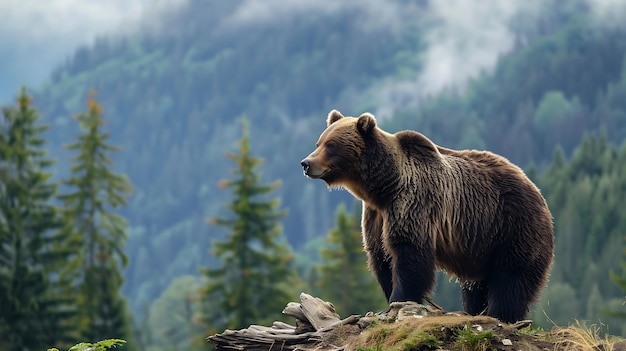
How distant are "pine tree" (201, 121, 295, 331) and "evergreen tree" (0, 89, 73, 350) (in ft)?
19.5

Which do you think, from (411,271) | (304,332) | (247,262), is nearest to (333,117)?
(411,271)

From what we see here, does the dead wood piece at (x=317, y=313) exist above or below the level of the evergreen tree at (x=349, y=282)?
above

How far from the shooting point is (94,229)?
38625 millimetres

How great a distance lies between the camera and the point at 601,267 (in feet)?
261

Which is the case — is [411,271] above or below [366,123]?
below

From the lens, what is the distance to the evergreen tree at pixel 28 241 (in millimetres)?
34719

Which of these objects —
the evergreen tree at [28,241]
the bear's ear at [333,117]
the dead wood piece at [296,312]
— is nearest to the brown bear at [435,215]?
the bear's ear at [333,117]

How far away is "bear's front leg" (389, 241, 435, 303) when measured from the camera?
33.1 feet

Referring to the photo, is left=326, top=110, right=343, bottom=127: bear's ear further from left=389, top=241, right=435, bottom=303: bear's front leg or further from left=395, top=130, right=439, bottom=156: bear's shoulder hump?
left=389, top=241, right=435, bottom=303: bear's front leg

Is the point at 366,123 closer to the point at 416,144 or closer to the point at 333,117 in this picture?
the point at 416,144

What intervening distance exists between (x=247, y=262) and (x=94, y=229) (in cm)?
715

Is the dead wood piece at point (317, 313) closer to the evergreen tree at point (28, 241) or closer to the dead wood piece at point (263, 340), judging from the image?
the dead wood piece at point (263, 340)

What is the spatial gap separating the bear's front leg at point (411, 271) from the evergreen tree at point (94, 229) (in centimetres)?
2912

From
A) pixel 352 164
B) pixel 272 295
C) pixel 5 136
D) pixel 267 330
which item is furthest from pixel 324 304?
pixel 5 136
